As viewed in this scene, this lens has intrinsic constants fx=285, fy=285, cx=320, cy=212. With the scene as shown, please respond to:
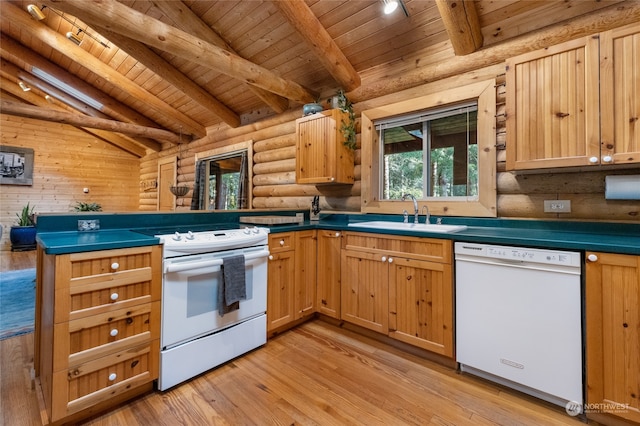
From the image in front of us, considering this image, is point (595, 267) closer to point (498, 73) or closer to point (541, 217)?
point (541, 217)

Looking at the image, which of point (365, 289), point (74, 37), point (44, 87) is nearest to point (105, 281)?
point (365, 289)

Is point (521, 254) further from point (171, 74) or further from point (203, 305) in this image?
point (171, 74)

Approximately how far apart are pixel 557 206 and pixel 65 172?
978 cm

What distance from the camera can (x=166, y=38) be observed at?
2.44m

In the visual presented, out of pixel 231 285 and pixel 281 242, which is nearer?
pixel 231 285

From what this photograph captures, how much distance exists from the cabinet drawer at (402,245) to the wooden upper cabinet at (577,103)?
30.4 inches

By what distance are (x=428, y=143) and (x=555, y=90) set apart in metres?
1.13

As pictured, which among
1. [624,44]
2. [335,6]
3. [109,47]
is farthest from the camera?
[109,47]

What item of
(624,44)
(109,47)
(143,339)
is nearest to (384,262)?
(143,339)

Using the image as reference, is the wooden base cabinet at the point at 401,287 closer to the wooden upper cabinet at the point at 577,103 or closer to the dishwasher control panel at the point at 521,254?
the dishwasher control panel at the point at 521,254

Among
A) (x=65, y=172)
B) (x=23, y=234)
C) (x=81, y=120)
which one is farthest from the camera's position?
(x=65, y=172)

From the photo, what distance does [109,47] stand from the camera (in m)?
4.14

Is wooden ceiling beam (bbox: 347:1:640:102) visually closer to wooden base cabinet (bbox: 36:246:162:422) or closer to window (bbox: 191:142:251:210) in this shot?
wooden base cabinet (bbox: 36:246:162:422)

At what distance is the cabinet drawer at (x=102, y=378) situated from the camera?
1.42 meters
